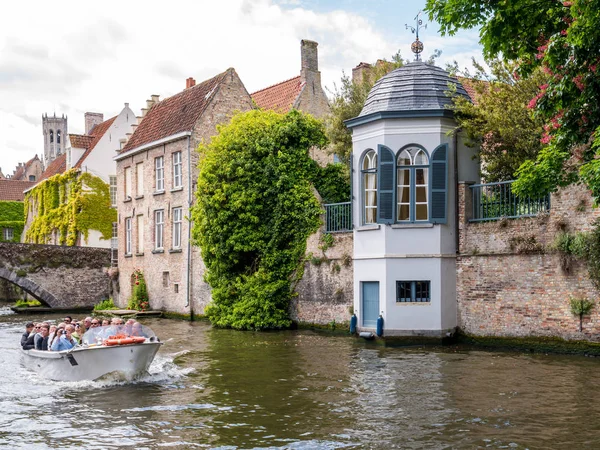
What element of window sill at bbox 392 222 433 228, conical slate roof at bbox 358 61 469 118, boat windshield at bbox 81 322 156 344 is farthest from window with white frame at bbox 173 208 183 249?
boat windshield at bbox 81 322 156 344

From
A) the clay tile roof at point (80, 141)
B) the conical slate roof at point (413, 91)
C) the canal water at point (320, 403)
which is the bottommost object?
the canal water at point (320, 403)

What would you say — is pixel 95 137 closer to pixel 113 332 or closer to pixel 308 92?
pixel 308 92

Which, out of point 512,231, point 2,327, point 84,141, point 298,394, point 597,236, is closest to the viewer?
point 298,394

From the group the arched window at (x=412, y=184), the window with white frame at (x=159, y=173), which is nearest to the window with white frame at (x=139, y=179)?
the window with white frame at (x=159, y=173)

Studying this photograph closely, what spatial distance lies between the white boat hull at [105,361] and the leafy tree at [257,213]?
395 inches

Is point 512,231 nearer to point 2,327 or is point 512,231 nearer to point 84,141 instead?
point 2,327

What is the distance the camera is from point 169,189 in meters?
33.6

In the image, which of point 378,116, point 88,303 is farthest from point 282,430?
point 88,303

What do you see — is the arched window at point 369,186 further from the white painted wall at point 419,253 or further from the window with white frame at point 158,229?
the window with white frame at point 158,229

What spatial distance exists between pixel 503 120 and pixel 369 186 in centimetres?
425

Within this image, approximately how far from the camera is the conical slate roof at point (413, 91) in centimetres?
2091

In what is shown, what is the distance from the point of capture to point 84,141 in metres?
47.1

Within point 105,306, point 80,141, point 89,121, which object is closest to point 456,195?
point 105,306

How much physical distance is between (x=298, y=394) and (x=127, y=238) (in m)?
26.4
